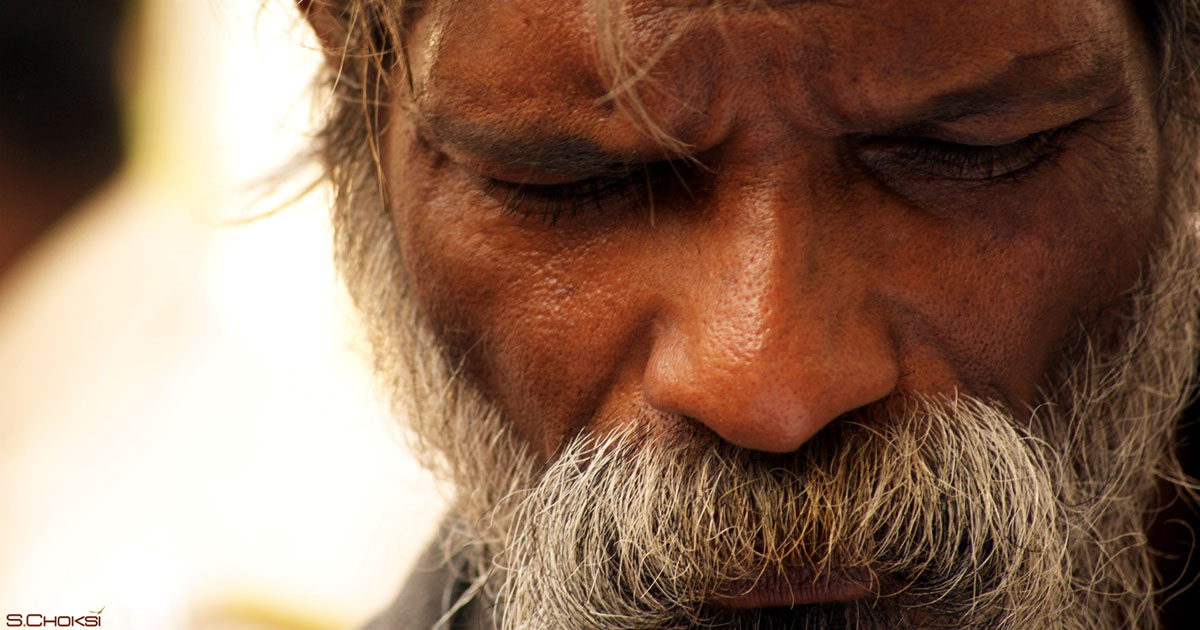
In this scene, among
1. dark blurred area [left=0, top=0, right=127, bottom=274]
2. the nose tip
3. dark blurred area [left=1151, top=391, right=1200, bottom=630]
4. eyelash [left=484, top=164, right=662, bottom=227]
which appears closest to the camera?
the nose tip

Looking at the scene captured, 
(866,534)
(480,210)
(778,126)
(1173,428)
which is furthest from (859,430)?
(1173,428)

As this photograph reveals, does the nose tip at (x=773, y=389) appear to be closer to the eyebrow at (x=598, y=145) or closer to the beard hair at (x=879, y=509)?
the beard hair at (x=879, y=509)

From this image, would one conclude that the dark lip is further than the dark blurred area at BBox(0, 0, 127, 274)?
No

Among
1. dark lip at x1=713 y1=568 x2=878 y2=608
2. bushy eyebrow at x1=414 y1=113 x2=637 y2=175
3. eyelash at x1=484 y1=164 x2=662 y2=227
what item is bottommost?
dark lip at x1=713 y1=568 x2=878 y2=608

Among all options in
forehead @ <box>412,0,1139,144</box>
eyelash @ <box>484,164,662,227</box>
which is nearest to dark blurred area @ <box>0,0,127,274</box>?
eyelash @ <box>484,164,662,227</box>

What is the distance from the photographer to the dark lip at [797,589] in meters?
0.97

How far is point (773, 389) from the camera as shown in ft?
2.92

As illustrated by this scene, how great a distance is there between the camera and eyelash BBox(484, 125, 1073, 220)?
3.24 ft

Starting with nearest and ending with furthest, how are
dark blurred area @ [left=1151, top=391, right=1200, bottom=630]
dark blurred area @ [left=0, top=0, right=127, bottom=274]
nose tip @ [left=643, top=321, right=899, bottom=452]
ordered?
nose tip @ [left=643, top=321, right=899, bottom=452]
dark blurred area @ [left=1151, top=391, right=1200, bottom=630]
dark blurred area @ [left=0, top=0, right=127, bottom=274]

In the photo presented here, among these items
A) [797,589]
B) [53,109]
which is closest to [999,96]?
[797,589]

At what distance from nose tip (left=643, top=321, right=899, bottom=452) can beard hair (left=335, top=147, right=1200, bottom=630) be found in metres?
0.04

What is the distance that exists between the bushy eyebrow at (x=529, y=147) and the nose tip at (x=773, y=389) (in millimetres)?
194

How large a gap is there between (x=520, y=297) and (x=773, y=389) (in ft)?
1.08

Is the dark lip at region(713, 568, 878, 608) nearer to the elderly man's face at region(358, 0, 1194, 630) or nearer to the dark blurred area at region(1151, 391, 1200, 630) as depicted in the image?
the elderly man's face at region(358, 0, 1194, 630)
